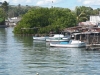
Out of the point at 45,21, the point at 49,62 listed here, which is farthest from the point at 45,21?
the point at 49,62

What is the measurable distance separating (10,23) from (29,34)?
95577mm

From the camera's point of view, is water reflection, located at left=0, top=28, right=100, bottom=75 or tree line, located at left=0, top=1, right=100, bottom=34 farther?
tree line, located at left=0, top=1, right=100, bottom=34

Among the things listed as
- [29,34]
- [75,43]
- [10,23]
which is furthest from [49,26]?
[10,23]

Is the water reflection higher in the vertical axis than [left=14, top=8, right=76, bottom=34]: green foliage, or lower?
lower

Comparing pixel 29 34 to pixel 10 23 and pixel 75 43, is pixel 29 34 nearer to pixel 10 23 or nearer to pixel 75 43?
pixel 75 43

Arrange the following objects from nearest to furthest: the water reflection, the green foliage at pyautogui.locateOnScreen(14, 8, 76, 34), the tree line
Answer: the water reflection
the tree line
the green foliage at pyautogui.locateOnScreen(14, 8, 76, 34)

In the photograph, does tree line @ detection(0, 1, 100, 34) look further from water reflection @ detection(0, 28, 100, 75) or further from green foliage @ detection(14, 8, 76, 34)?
water reflection @ detection(0, 28, 100, 75)

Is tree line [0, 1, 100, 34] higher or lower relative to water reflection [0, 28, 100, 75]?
higher

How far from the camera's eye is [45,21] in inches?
4085

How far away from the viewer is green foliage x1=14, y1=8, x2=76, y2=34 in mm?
98688

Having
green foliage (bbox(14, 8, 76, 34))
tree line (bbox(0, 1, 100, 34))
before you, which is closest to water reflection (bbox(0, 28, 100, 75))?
tree line (bbox(0, 1, 100, 34))

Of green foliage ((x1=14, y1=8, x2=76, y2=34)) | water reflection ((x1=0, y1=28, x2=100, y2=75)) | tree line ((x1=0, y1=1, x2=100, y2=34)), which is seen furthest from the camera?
green foliage ((x1=14, y1=8, x2=76, y2=34))

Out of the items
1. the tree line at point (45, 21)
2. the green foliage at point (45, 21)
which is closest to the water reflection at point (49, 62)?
the tree line at point (45, 21)

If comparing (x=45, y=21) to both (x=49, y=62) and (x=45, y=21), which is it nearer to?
(x=45, y=21)
